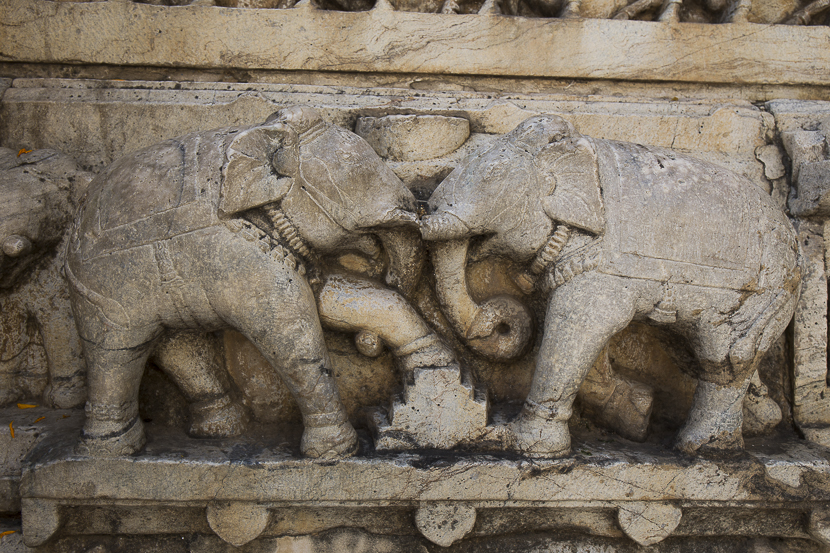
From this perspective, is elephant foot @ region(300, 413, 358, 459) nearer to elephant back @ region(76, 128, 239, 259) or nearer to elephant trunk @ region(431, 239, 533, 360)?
elephant trunk @ region(431, 239, 533, 360)

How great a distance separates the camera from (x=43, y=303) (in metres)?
2.59

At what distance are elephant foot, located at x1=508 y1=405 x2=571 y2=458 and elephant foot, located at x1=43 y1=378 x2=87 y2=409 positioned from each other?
6.41 ft

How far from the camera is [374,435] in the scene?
2447 mm

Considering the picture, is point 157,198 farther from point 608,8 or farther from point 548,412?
point 608,8

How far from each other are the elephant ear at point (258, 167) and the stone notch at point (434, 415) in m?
0.95

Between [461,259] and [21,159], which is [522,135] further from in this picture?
[21,159]

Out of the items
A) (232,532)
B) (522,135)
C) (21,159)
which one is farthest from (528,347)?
(21,159)

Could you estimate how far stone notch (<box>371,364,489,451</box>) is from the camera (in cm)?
239

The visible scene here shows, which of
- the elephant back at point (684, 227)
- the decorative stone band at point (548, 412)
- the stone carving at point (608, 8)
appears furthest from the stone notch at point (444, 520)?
the stone carving at point (608, 8)

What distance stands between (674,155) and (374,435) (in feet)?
5.82

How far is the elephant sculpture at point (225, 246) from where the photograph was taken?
2172mm

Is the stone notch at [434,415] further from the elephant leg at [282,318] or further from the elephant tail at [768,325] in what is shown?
the elephant tail at [768,325]

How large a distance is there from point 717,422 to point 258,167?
2.17 m

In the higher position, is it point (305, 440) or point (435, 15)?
point (435, 15)
